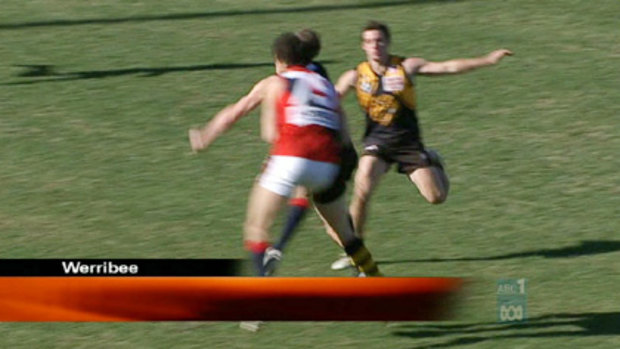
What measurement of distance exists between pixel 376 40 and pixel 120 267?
2593mm

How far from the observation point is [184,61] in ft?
57.9

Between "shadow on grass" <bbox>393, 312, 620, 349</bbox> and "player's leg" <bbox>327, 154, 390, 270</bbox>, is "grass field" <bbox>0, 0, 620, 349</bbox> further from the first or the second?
"player's leg" <bbox>327, 154, 390, 270</bbox>

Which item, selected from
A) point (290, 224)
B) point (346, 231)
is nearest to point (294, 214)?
point (290, 224)

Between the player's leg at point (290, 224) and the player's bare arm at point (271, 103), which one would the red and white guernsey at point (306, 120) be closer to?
the player's bare arm at point (271, 103)

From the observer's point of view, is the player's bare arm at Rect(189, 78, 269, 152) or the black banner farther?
the black banner

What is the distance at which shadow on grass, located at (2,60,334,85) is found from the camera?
17047mm

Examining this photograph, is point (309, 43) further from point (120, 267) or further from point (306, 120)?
point (120, 267)

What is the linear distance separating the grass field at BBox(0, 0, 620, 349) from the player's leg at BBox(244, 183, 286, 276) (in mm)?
631

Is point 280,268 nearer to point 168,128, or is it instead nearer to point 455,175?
point 455,175

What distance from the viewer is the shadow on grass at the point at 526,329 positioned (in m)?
10.6

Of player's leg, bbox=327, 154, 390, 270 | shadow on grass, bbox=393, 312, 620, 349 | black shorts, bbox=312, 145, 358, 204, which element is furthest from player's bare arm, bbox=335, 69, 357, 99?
shadow on grass, bbox=393, 312, 620, 349

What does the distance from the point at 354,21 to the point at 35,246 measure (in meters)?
7.47

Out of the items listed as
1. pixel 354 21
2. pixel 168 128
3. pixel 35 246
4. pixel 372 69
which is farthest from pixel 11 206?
pixel 354 21

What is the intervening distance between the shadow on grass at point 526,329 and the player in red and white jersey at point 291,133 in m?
1.19
